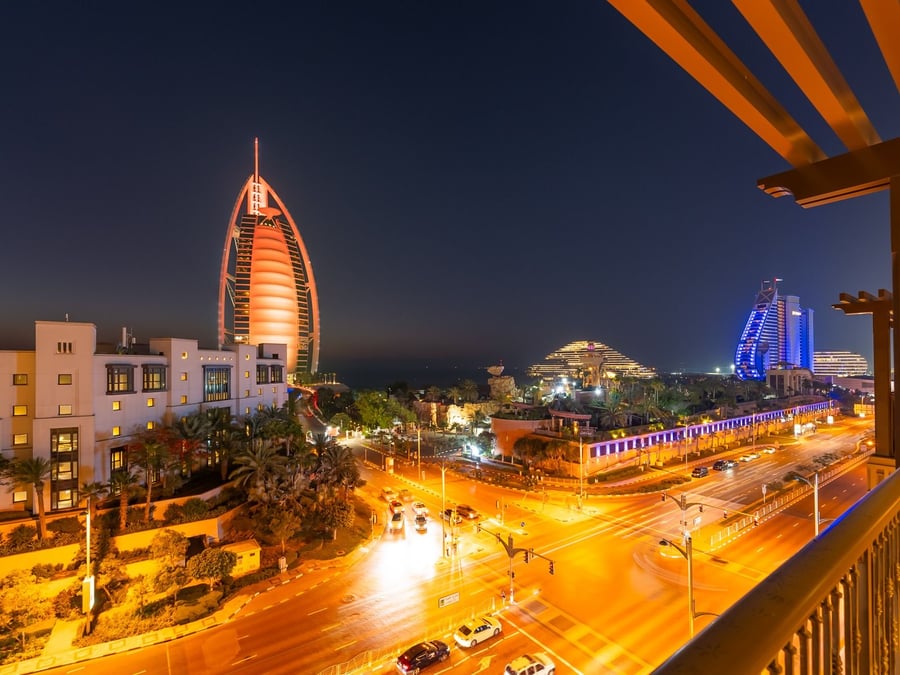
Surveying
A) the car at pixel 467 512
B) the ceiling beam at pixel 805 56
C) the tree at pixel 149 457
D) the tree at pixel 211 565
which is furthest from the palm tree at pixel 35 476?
the ceiling beam at pixel 805 56

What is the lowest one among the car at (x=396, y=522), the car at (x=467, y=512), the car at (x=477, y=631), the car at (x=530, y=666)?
the car at (x=396, y=522)

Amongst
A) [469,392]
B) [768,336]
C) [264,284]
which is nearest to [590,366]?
[469,392]

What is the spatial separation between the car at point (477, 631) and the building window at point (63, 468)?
67.4 ft

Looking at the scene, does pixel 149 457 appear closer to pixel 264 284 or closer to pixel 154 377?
pixel 154 377

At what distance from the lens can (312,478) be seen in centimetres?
2566

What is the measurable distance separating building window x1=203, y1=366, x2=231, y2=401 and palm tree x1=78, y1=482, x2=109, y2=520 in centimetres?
1125

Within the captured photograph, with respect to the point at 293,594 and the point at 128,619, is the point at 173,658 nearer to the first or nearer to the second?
the point at 128,619

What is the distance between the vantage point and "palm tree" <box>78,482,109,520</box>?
19.9m

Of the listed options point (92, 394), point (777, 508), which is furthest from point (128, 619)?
point (777, 508)

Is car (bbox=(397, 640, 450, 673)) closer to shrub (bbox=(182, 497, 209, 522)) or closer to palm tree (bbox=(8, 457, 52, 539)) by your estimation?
shrub (bbox=(182, 497, 209, 522))

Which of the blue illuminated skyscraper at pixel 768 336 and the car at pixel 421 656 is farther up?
the blue illuminated skyscraper at pixel 768 336

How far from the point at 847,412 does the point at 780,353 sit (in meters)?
37.8

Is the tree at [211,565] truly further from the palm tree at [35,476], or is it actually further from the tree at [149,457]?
the palm tree at [35,476]

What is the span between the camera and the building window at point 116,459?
25219 mm
